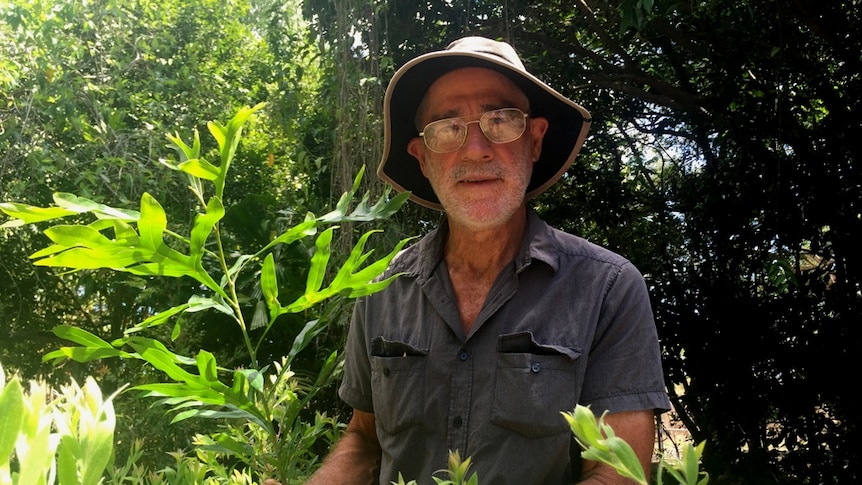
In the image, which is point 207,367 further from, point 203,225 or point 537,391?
point 537,391

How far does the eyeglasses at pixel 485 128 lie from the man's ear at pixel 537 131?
0.13 m

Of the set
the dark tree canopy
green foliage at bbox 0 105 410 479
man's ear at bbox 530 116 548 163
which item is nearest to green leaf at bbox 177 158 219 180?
green foliage at bbox 0 105 410 479

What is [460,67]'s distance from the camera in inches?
69.4

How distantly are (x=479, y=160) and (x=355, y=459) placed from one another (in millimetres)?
805

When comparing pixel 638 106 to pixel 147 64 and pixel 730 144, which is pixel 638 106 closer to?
pixel 730 144

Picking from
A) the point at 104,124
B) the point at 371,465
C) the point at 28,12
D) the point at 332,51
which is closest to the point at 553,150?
the point at 371,465

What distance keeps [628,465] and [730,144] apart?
12.6ft

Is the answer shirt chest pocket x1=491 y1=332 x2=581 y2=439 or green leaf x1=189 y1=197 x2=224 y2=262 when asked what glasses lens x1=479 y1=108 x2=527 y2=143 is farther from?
green leaf x1=189 y1=197 x2=224 y2=262

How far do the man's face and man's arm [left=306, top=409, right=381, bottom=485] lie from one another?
0.59 meters

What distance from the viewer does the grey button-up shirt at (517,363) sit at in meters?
1.50

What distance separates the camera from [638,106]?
4.57m

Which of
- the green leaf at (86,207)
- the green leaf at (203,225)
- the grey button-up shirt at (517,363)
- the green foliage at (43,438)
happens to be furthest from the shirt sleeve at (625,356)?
the green foliage at (43,438)

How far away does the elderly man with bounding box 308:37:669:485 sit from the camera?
1511 mm

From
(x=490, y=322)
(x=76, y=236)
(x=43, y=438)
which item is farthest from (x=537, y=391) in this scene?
(x=43, y=438)
